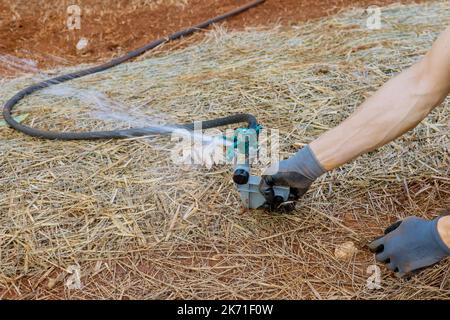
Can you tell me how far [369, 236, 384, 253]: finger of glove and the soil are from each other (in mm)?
2799

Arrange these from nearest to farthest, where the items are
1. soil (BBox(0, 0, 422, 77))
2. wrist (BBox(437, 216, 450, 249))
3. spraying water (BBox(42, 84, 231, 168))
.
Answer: wrist (BBox(437, 216, 450, 249)) → spraying water (BBox(42, 84, 231, 168)) → soil (BBox(0, 0, 422, 77))

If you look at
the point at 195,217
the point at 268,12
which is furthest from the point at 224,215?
the point at 268,12

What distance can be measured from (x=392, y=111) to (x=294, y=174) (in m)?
0.40

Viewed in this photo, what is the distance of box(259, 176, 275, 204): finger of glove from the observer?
6.06ft

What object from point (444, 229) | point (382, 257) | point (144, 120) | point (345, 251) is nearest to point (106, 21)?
point (144, 120)

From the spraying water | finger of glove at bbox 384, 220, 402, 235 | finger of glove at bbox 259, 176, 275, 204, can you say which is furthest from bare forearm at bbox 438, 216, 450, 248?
the spraying water

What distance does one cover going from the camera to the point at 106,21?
4.76 metres

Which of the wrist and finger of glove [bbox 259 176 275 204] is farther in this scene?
finger of glove [bbox 259 176 275 204]

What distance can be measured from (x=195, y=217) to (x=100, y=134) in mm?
776

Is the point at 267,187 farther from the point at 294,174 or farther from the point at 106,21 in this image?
the point at 106,21

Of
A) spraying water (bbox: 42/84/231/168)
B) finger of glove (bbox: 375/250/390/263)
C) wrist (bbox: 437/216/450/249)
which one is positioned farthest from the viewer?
spraying water (bbox: 42/84/231/168)

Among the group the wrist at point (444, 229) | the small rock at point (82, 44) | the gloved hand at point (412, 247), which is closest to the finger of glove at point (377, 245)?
the gloved hand at point (412, 247)

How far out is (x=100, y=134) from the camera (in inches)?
99.0

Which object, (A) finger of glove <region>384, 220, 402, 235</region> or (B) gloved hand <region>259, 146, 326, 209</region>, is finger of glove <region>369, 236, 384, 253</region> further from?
(B) gloved hand <region>259, 146, 326, 209</region>
